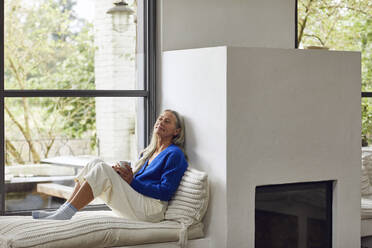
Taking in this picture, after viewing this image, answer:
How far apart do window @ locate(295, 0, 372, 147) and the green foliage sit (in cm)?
206

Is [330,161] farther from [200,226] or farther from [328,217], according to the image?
[200,226]

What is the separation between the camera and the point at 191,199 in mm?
4562

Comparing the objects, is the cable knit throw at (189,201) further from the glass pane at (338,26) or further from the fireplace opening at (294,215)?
the glass pane at (338,26)

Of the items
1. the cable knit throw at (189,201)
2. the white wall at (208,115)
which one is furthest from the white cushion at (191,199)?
the white wall at (208,115)

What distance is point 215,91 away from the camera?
455cm

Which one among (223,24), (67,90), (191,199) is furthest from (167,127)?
(223,24)

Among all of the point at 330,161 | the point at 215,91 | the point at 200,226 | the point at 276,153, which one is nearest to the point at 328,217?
the point at 330,161

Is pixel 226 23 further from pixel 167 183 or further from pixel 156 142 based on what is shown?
pixel 167 183

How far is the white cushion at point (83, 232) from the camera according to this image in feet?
13.1

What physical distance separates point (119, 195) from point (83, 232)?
0.43 m

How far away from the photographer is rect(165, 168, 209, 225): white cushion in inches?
178

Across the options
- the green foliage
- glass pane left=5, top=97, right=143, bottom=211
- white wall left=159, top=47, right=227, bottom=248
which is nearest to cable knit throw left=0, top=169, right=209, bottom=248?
white wall left=159, top=47, right=227, bottom=248

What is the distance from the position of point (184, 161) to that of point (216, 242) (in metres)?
0.64

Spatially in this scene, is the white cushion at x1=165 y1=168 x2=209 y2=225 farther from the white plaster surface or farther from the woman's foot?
the woman's foot
